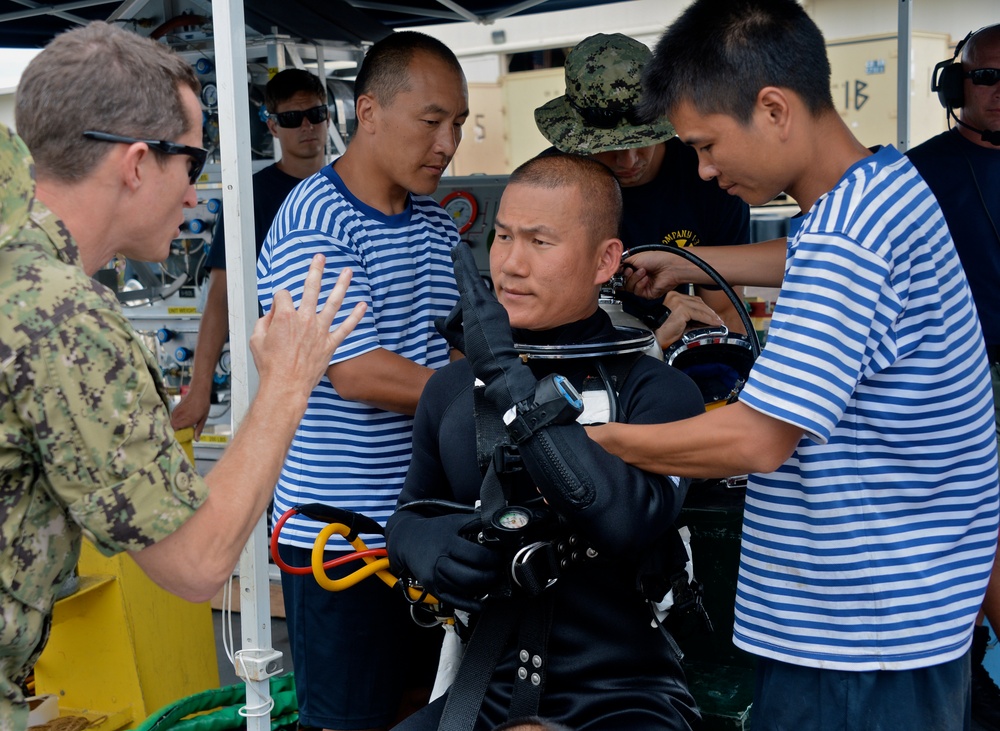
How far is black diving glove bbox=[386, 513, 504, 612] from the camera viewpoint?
180 centimetres

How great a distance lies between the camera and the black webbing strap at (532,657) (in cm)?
189

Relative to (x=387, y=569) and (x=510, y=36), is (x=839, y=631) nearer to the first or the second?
(x=387, y=569)

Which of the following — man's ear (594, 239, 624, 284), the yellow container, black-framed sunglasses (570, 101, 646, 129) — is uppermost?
black-framed sunglasses (570, 101, 646, 129)

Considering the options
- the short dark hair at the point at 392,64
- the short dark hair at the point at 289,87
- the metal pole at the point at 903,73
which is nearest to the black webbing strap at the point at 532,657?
the short dark hair at the point at 392,64

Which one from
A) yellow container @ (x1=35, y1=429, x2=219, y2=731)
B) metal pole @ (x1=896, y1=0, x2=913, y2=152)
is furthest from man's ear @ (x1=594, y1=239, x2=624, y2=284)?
metal pole @ (x1=896, y1=0, x2=913, y2=152)

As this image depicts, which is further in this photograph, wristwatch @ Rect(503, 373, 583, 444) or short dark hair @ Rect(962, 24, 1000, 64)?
short dark hair @ Rect(962, 24, 1000, 64)

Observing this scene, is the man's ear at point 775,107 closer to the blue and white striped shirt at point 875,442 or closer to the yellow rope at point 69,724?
the blue and white striped shirt at point 875,442

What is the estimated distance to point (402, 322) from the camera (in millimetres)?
2648

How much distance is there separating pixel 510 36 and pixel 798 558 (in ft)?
31.6

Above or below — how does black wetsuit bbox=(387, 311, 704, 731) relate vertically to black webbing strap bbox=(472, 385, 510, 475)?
below

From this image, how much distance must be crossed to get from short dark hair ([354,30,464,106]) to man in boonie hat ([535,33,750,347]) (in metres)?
0.45

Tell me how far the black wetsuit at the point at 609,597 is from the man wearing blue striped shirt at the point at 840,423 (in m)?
0.14

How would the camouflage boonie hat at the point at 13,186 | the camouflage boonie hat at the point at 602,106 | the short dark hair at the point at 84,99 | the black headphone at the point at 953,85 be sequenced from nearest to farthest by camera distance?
the camouflage boonie hat at the point at 13,186, the short dark hair at the point at 84,99, the camouflage boonie hat at the point at 602,106, the black headphone at the point at 953,85

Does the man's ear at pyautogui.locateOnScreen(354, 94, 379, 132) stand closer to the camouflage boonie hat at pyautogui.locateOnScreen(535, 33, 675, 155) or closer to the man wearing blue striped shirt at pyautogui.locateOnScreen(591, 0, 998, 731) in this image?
the camouflage boonie hat at pyautogui.locateOnScreen(535, 33, 675, 155)
